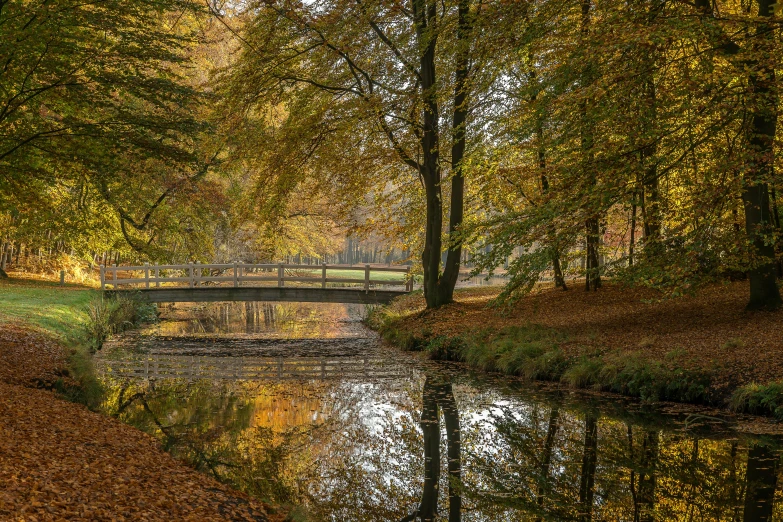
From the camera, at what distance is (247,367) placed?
1425cm

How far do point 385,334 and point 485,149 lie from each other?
6.18 meters

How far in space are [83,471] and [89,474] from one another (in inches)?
3.8

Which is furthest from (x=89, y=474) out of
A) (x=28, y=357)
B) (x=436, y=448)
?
(x=28, y=357)

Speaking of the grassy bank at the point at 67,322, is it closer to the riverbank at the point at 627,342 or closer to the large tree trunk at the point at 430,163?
the riverbank at the point at 627,342

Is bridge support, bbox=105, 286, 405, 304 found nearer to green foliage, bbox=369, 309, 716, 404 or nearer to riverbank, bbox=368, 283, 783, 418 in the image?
riverbank, bbox=368, 283, 783, 418

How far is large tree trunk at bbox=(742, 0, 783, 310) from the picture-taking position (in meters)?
9.66

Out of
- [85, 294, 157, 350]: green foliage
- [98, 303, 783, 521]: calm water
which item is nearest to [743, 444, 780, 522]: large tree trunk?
[98, 303, 783, 521]: calm water

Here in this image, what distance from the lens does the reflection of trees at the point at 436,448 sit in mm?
6027

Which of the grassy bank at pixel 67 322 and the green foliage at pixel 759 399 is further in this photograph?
the grassy bank at pixel 67 322

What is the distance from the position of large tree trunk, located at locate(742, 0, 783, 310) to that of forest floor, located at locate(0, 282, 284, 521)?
26.5 ft

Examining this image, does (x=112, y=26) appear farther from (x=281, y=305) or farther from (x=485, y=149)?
(x=281, y=305)

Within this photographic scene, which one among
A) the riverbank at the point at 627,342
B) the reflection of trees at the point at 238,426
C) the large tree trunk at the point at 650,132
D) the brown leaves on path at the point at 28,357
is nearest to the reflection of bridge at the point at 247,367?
the reflection of trees at the point at 238,426

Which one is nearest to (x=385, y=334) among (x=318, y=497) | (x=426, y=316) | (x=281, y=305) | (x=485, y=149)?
(x=426, y=316)

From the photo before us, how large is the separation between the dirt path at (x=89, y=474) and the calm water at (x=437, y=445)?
501mm
